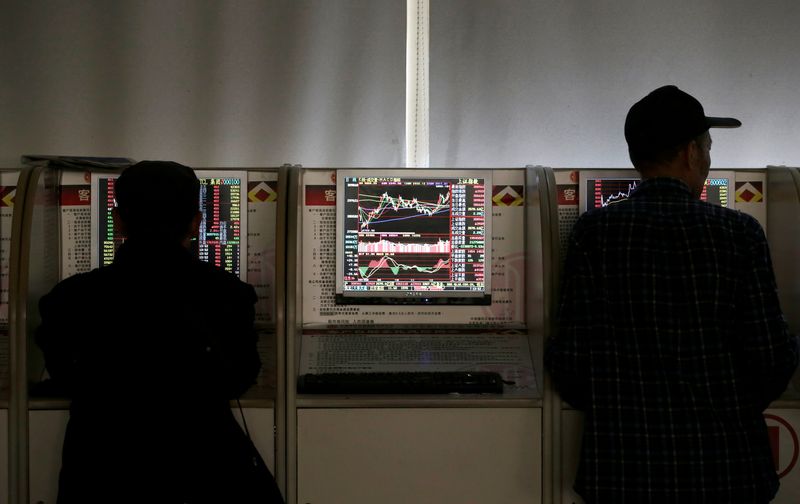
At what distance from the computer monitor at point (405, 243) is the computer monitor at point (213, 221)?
1.07 ft

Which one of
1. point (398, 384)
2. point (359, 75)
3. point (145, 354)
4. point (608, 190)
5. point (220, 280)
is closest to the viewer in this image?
point (145, 354)

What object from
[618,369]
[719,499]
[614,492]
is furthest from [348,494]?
[719,499]

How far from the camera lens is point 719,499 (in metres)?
1.38

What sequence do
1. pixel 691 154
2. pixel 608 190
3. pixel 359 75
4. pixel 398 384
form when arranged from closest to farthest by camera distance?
pixel 691 154
pixel 398 384
pixel 608 190
pixel 359 75

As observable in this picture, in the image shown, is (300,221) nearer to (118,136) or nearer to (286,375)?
(286,375)

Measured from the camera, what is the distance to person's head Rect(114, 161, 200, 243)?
1.28 m

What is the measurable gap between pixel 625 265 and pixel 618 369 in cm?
24

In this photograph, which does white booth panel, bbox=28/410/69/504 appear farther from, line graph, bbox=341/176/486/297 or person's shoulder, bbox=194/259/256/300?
line graph, bbox=341/176/486/297

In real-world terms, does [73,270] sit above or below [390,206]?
below

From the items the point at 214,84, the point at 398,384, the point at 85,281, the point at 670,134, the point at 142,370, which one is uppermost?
the point at 214,84

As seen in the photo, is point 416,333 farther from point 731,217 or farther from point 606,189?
point 731,217

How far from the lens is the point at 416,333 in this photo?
2062 millimetres

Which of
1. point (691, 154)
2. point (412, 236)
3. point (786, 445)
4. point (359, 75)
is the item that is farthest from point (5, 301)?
point (786, 445)

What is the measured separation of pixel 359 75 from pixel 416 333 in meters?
1.30
